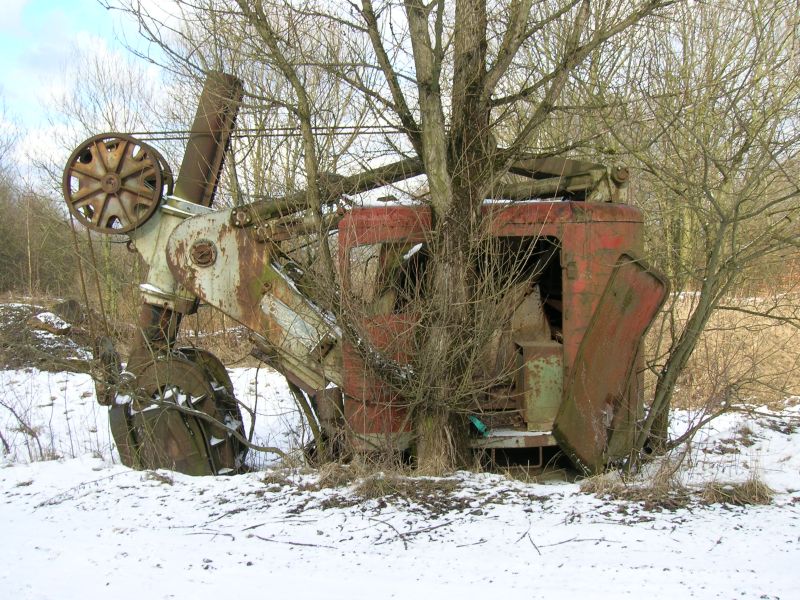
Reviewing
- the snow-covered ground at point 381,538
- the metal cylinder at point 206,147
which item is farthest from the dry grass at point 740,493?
the metal cylinder at point 206,147

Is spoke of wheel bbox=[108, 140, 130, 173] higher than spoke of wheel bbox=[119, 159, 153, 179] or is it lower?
higher

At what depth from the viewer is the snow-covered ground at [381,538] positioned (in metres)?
3.37

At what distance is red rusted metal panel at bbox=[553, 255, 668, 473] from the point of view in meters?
4.88

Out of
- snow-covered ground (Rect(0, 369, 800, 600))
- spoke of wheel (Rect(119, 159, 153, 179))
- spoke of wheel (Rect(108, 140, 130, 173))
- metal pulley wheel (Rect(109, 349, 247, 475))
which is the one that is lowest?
snow-covered ground (Rect(0, 369, 800, 600))

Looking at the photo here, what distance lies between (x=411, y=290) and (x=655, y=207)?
6.26 metres

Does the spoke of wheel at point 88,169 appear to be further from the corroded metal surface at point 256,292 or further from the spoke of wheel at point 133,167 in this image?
the corroded metal surface at point 256,292

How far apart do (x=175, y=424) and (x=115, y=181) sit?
1940 millimetres

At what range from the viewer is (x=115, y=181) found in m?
5.37

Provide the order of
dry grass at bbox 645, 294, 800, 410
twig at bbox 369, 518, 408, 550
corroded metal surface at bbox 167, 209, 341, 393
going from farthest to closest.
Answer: dry grass at bbox 645, 294, 800, 410 → corroded metal surface at bbox 167, 209, 341, 393 → twig at bbox 369, 518, 408, 550

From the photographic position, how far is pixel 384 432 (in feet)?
16.7

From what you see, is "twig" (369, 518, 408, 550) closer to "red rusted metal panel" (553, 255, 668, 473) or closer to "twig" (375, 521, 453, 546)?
"twig" (375, 521, 453, 546)

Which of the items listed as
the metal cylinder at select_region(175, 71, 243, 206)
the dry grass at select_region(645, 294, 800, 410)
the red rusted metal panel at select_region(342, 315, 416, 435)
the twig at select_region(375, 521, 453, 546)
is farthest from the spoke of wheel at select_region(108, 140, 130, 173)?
the dry grass at select_region(645, 294, 800, 410)

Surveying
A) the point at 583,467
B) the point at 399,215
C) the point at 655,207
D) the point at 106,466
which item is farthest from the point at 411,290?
the point at 655,207

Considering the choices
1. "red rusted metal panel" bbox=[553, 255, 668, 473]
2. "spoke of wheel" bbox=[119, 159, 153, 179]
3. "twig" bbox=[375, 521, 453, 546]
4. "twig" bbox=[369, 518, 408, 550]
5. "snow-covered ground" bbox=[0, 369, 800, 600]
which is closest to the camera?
"snow-covered ground" bbox=[0, 369, 800, 600]
